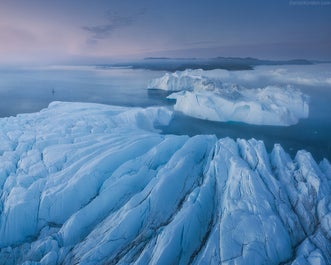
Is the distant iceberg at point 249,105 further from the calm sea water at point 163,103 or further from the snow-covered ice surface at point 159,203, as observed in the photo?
the snow-covered ice surface at point 159,203

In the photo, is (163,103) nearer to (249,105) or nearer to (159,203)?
(249,105)

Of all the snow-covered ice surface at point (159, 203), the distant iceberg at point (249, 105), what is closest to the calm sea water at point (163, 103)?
the distant iceberg at point (249, 105)

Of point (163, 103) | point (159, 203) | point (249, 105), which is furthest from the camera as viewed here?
point (163, 103)

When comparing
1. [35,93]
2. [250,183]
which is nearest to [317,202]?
[250,183]

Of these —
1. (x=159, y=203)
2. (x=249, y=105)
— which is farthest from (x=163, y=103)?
(x=159, y=203)

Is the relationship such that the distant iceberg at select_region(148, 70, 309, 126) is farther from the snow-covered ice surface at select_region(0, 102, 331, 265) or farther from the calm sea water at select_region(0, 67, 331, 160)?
the snow-covered ice surface at select_region(0, 102, 331, 265)

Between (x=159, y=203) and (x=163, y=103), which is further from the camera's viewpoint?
(x=163, y=103)
